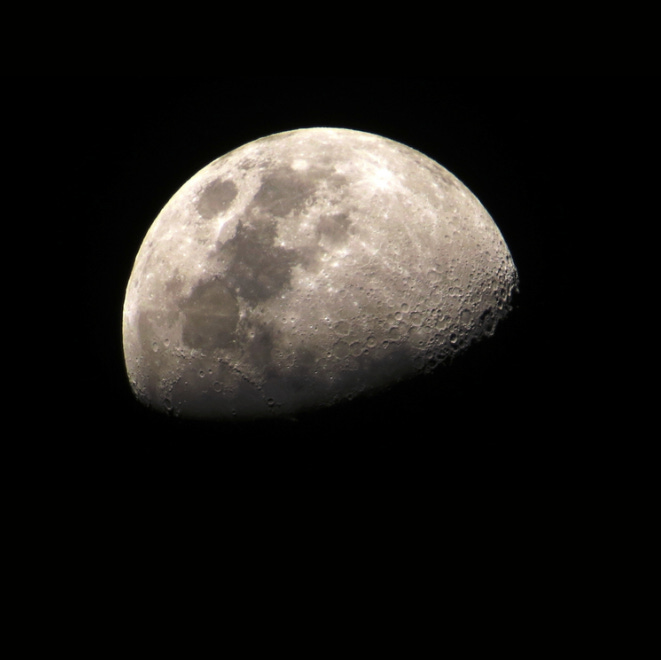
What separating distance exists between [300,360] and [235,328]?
313 mm

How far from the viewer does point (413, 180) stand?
3561 millimetres

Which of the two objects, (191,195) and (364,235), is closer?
(364,235)

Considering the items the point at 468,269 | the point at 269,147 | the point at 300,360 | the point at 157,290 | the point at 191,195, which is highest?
the point at 269,147

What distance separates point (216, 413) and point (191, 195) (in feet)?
3.51

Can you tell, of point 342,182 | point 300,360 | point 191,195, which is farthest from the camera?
point 191,195

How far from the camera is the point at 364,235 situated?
3279mm

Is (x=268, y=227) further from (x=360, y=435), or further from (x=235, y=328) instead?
(x=360, y=435)

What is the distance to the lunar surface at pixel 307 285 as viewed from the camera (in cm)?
321

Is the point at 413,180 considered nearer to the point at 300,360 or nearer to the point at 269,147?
the point at 269,147

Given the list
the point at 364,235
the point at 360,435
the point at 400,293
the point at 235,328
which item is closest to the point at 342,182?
the point at 364,235

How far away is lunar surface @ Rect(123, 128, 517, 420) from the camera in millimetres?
3211

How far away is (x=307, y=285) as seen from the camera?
321cm

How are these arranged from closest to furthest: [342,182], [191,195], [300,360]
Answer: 1. [300,360]
2. [342,182]
3. [191,195]

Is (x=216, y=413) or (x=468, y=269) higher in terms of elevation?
(x=468, y=269)
